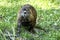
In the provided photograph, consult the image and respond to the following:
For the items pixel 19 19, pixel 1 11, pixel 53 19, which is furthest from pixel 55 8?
pixel 19 19

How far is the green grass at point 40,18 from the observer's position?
24.7 feet

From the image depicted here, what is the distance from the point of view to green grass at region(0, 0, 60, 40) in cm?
753

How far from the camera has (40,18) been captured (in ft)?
30.2

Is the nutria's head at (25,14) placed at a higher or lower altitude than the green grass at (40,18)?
higher

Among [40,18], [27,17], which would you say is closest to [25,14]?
[27,17]

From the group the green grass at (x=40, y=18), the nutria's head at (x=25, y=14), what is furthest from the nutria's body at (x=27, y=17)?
the green grass at (x=40, y=18)

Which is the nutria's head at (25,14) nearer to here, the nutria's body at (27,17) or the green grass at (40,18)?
the nutria's body at (27,17)

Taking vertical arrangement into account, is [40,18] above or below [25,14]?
below

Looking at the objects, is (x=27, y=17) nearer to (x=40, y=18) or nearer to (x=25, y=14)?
(x=25, y=14)

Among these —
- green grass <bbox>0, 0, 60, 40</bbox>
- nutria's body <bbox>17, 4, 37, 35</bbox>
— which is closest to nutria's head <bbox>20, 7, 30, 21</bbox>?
nutria's body <bbox>17, 4, 37, 35</bbox>

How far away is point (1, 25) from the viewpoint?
780cm

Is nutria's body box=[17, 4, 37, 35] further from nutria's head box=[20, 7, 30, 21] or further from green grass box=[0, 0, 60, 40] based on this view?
green grass box=[0, 0, 60, 40]

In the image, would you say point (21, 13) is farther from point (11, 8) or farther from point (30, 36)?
point (11, 8)

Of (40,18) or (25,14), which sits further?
(40,18)
